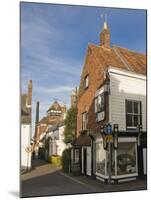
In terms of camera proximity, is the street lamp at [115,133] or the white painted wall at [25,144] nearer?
the white painted wall at [25,144]

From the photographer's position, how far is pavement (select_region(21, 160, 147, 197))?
5.18 meters

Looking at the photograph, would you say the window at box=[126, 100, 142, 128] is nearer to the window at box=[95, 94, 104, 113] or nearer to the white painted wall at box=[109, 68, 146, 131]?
the white painted wall at box=[109, 68, 146, 131]

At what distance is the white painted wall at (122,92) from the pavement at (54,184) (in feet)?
2.66

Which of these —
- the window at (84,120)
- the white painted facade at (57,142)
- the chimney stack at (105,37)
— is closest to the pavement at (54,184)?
the white painted facade at (57,142)

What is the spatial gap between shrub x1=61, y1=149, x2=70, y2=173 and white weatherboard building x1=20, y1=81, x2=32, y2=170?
0.46m

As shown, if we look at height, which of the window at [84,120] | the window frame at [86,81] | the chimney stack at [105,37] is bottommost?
the window at [84,120]

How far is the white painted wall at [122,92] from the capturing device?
18.1 ft

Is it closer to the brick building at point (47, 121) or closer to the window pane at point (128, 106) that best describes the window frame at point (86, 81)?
the brick building at point (47, 121)

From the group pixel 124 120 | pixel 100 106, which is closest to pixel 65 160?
pixel 100 106

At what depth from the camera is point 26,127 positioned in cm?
513

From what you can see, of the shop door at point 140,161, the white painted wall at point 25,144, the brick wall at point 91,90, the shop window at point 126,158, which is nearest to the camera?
the white painted wall at point 25,144

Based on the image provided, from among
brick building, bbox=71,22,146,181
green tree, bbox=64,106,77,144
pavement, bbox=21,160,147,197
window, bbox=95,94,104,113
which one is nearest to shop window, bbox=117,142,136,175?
brick building, bbox=71,22,146,181

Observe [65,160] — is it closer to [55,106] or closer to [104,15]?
[55,106]

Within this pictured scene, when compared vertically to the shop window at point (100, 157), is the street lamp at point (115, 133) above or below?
above
